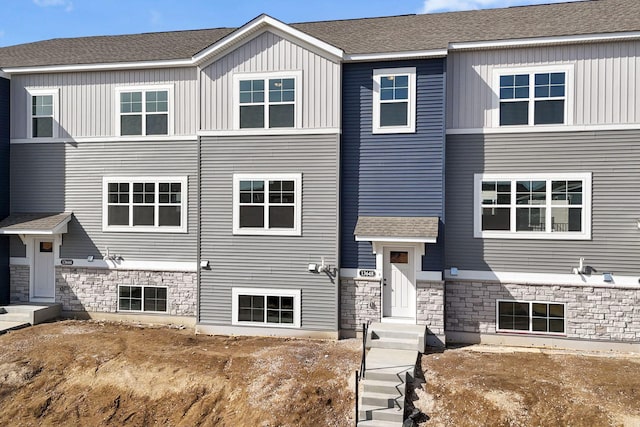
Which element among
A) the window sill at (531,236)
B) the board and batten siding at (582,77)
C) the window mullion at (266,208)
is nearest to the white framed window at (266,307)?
the window mullion at (266,208)

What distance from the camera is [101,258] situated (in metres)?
14.0

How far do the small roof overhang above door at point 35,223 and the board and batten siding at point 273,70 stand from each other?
18.7 ft

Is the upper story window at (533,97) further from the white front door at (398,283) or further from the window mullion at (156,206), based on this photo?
the window mullion at (156,206)

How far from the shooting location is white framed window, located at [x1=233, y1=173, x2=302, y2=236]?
1236 centimetres

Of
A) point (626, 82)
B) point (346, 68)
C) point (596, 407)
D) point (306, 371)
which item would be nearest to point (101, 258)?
point (306, 371)

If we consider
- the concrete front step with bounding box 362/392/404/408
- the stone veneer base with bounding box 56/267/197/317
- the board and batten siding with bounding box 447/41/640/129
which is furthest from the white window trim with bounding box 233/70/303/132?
the concrete front step with bounding box 362/392/404/408

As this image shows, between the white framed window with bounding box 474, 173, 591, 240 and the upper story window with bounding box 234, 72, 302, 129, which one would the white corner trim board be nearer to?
the white framed window with bounding box 474, 173, 591, 240

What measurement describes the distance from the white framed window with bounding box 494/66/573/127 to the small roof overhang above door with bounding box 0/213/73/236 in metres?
13.6

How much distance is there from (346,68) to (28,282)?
12552 mm

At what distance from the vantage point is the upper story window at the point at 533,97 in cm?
1166

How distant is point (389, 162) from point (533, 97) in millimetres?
4283

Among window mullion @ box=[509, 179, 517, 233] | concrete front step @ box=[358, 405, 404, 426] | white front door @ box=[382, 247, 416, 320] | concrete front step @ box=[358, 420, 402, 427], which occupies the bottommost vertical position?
concrete front step @ box=[358, 420, 402, 427]

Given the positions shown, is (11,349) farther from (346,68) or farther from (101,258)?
(346,68)

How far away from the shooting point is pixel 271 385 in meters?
9.34
